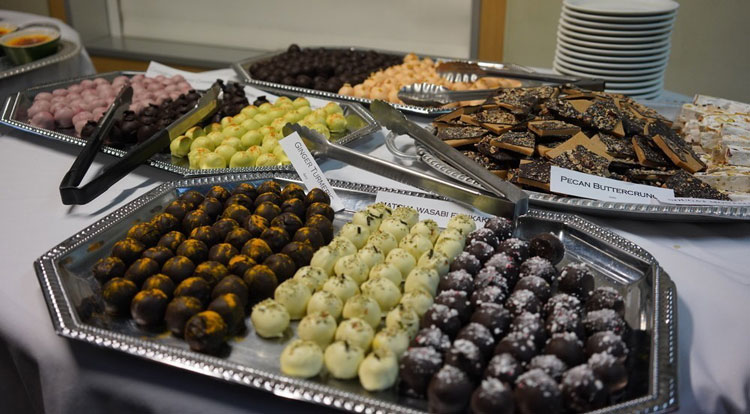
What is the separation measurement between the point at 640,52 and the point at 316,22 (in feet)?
7.17

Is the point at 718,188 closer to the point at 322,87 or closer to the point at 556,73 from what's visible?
the point at 556,73

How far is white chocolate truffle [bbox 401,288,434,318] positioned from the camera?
87 cm

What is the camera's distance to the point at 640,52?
183 cm

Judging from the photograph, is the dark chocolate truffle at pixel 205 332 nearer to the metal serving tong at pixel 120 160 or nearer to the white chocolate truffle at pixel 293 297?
the white chocolate truffle at pixel 293 297

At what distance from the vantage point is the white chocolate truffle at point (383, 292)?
90cm

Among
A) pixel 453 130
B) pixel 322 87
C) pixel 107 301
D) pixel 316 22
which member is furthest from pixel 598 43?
pixel 316 22

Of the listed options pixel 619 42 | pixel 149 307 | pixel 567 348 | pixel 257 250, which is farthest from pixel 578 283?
pixel 619 42

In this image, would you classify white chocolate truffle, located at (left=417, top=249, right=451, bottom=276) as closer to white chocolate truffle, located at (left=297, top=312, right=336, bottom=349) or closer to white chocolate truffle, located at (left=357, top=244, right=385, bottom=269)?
white chocolate truffle, located at (left=357, top=244, right=385, bottom=269)

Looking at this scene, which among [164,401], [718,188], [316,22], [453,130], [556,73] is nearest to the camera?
[164,401]

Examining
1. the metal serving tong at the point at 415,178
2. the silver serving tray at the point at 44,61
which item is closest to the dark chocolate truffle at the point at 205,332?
the metal serving tong at the point at 415,178

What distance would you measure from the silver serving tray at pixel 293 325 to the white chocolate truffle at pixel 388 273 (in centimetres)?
15

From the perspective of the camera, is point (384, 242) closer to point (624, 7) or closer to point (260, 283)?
point (260, 283)

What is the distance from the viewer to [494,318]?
0.82 m

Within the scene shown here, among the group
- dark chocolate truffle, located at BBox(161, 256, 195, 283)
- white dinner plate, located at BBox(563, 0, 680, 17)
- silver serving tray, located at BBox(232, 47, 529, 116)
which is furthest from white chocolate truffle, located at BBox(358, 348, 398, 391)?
white dinner plate, located at BBox(563, 0, 680, 17)
